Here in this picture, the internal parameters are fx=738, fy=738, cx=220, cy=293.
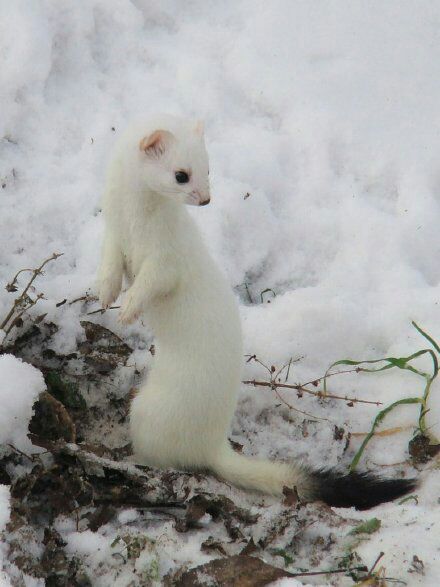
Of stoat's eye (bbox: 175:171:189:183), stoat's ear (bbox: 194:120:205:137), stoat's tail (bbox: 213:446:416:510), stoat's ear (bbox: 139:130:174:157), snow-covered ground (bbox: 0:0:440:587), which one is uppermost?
snow-covered ground (bbox: 0:0:440:587)

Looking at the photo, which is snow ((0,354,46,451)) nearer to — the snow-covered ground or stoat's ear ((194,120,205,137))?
the snow-covered ground

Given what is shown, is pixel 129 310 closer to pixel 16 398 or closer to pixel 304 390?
pixel 16 398

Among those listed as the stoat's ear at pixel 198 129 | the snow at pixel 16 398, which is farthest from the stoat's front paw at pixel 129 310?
the stoat's ear at pixel 198 129

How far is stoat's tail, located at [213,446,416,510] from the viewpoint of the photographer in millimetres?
2377

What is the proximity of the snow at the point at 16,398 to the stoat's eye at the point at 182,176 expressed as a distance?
811 millimetres

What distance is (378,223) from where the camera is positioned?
341cm

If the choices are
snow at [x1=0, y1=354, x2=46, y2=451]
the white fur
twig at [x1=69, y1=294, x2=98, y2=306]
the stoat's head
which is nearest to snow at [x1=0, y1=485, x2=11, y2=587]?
snow at [x1=0, y1=354, x2=46, y2=451]

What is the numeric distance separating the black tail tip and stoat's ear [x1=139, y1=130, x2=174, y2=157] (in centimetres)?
117

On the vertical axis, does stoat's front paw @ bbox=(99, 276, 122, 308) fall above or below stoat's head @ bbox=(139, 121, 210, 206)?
Answer: below

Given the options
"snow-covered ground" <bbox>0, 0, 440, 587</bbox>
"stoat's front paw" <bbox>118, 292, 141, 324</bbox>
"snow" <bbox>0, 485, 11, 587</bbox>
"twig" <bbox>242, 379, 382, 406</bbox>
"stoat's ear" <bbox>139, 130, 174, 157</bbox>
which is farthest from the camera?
"snow-covered ground" <bbox>0, 0, 440, 587</bbox>

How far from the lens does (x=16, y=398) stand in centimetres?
233

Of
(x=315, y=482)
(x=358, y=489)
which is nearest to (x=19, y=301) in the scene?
(x=315, y=482)

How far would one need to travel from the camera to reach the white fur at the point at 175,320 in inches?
94.3

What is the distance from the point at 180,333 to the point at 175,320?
0.05m
